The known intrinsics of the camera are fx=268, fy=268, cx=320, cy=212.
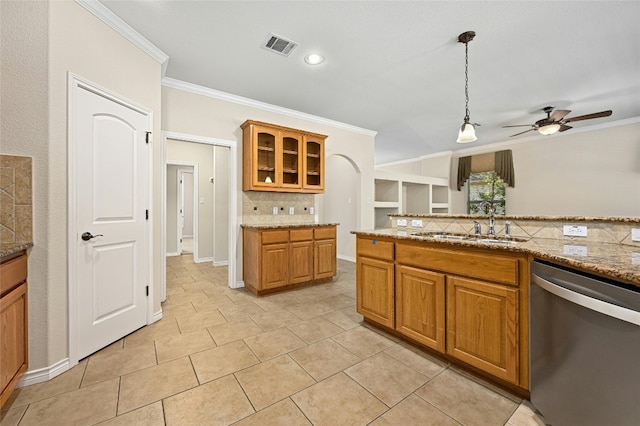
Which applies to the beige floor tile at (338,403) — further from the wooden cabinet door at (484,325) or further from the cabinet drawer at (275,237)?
the cabinet drawer at (275,237)

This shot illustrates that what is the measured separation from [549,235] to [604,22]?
205 cm

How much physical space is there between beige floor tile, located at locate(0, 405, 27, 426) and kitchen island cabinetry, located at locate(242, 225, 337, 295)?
6.88 feet

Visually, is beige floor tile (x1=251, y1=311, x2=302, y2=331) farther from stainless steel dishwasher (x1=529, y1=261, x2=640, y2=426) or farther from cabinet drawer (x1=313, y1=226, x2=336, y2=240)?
stainless steel dishwasher (x1=529, y1=261, x2=640, y2=426)

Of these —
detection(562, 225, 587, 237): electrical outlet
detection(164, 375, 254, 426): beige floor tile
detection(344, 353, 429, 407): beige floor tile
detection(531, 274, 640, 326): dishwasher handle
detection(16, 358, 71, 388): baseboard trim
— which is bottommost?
detection(344, 353, 429, 407): beige floor tile

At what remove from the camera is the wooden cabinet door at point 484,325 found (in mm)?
1586

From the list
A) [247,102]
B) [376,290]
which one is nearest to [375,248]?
[376,290]

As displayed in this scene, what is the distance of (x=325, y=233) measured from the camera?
3.95 m

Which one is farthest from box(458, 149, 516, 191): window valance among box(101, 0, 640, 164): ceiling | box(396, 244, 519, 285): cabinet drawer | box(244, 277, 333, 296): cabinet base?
box(396, 244, 519, 285): cabinet drawer

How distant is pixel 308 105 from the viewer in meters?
4.11

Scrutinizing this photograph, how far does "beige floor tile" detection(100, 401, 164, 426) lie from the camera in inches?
55.4

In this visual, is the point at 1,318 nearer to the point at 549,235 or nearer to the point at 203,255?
the point at 549,235

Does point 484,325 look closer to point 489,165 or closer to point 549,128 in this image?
point 549,128

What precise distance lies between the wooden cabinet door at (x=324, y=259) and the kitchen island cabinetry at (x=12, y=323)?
2.81m

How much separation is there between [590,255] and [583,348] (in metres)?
0.46
